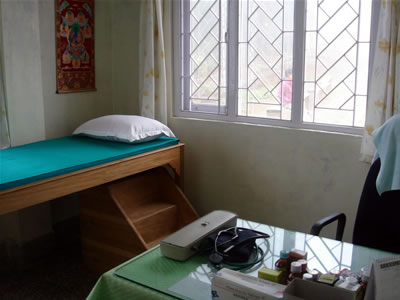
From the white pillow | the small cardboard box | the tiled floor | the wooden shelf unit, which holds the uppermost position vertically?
the white pillow

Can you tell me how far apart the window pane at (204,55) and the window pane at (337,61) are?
67 cm

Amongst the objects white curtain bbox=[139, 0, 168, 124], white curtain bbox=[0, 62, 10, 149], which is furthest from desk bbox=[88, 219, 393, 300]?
white curtain bbox=[139, 0, 168, 124]

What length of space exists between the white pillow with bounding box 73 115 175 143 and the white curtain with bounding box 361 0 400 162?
1438 millimetres

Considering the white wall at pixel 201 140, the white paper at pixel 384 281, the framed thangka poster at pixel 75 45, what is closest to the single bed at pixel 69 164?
the white wall at pixel 201 140

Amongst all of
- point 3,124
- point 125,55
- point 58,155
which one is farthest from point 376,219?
point 125,55

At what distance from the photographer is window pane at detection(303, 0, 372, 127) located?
9.39ft

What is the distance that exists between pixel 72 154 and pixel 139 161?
1.40 ft

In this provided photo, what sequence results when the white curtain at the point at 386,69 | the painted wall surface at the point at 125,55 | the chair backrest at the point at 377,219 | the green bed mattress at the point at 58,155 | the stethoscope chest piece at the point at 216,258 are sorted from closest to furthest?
the stethoscope chest piece at the point at 216,258
the chair backrest at the point at 377,219
the green bed mattress at the point at 58,155
the white curtain at the point at 386,69
the painted wall surface at the point at 125,55

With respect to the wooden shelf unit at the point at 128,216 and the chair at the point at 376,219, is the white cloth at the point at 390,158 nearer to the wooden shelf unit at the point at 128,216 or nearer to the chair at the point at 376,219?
the chair at the point at 376,219

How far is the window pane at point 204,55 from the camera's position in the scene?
345cm

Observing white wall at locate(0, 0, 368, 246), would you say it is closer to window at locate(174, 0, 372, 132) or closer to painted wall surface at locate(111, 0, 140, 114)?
painted wall surface at locate(111, 0, 140, 114)

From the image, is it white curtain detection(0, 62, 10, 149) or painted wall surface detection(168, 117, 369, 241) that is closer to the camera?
painted wall surface detection(168, 117, 369, 241)

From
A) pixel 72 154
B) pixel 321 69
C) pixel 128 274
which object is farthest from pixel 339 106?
pixel 128 274

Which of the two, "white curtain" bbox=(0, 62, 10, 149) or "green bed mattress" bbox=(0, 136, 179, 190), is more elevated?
"white curtain" bbox=(0, 62, 10, 149)
